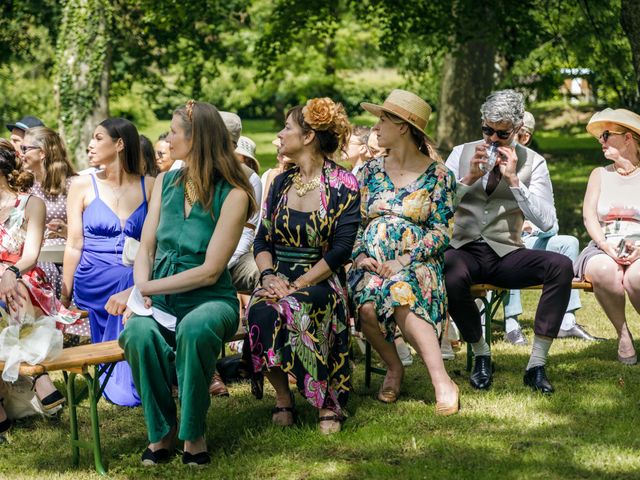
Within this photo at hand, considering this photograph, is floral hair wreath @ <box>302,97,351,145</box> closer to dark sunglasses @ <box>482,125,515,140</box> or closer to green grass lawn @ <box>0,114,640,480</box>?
dark sunglasses @ <box>482,125,515,140</box>

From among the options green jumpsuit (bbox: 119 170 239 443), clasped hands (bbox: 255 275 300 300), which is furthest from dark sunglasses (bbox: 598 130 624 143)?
green jumpsuit (bbox: 119 170 239 443)

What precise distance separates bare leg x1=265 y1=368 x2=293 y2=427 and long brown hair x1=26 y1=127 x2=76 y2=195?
117 inches

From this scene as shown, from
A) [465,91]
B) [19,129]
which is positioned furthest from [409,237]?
[465,91]

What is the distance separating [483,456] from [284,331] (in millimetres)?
1224

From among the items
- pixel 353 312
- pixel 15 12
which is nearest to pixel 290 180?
pixel 353 312

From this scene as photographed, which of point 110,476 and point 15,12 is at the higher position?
point 15,12

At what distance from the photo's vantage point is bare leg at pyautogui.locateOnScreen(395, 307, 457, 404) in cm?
560

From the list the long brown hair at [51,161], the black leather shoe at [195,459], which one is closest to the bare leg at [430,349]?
the black leather shoe at [195,459]

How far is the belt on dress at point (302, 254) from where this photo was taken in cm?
560

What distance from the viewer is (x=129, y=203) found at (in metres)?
6.49

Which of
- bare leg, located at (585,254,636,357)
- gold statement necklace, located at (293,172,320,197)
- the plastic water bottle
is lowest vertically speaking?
bare leg, located at (585,254,636,357)

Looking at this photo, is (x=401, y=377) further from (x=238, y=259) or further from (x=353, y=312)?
(x=238, y=259)

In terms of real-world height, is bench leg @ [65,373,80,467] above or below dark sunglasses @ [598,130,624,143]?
below

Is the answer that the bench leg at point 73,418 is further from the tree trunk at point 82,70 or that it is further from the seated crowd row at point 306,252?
the tree trunk at point 82,70
